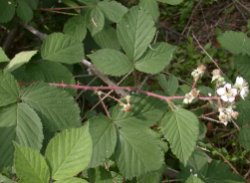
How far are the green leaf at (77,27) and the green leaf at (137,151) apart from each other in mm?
641

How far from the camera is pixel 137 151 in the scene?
126cm

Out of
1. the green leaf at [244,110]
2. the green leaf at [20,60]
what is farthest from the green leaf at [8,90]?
the green leaf at [244,110]

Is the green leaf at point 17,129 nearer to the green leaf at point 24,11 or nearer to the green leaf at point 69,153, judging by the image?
the green leaf at point 69,153

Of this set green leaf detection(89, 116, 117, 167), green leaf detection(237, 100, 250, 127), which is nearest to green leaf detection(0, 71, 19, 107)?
green leaf detection(89, 116, 117, 167)

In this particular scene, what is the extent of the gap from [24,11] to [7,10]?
68 mm

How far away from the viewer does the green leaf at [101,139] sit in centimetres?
123

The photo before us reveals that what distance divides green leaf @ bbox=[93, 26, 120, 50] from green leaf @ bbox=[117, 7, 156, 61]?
40 centimetres

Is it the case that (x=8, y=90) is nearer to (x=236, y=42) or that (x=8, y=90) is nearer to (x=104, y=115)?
(x=104, y=115)

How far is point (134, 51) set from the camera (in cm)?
129

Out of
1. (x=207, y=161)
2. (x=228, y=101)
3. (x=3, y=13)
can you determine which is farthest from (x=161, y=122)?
(x=3, y=13)

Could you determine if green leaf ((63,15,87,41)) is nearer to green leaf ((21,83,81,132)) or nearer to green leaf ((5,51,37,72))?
green leaf ((5,51,37,72))

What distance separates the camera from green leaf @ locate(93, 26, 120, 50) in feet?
5.69

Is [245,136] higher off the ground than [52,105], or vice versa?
[52,105]

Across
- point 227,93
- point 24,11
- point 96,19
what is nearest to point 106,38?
point 96,19
